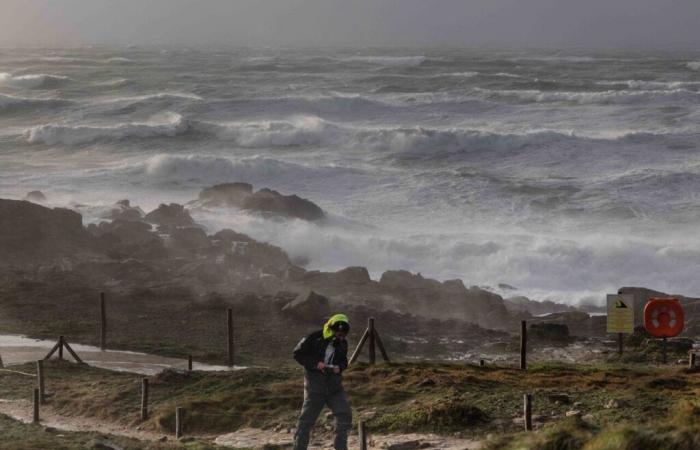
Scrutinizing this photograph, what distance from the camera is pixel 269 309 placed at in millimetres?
23609

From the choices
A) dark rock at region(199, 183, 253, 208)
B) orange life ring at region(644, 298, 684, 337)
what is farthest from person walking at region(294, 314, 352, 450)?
dark rock at region(199, 183, 253, 208)

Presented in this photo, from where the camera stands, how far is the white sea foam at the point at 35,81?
3135 inches

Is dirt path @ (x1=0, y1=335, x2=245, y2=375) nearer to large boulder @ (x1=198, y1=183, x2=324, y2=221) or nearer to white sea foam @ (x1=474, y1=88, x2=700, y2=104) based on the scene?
large boulder @ (x1=198, y1=183, x2=324, y2=221)

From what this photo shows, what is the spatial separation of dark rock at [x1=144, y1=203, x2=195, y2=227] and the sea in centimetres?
121

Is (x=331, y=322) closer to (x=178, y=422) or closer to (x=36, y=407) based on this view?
(x=178, y=422)

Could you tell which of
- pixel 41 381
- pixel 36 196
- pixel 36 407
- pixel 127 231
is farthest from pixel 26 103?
pixel 36 407

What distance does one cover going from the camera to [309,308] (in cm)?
2302

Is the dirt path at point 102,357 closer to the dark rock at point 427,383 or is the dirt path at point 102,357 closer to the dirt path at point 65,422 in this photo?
the dirt path at point 65,422

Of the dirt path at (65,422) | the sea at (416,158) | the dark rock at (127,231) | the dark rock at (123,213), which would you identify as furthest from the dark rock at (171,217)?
the dirt path at (65,422)

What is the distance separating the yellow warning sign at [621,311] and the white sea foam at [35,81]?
66270 millimetres

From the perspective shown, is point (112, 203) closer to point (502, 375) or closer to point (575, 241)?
point (575, 241)

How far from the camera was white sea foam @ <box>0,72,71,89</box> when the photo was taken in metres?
79.6

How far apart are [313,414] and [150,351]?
389 inches

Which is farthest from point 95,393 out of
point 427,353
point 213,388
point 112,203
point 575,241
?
point 112,203
